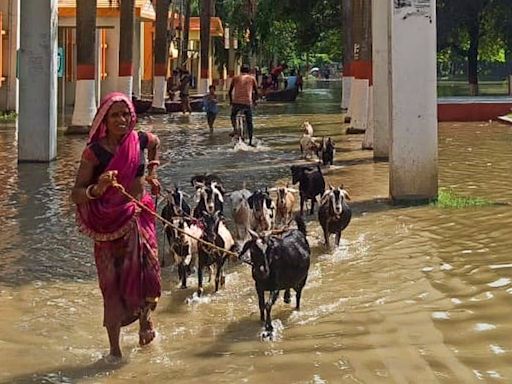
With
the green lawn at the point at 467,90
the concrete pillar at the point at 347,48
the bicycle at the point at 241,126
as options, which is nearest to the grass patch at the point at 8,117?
the bicycle at the point at 241,126

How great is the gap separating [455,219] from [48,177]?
699 cm

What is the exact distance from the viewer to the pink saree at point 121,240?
18.6 ft

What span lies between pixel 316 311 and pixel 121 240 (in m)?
1.87

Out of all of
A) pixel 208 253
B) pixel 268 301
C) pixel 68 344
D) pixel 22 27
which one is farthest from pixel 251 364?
pixel 22 27

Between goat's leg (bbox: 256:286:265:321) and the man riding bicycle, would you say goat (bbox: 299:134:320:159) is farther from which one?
goat's leg (bbox: 256:286:265:321)

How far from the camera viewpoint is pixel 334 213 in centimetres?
895

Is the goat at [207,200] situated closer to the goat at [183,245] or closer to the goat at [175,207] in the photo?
the goat at [175,207]

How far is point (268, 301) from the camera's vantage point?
6.59 m

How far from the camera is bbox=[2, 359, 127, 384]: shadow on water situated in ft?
18.0

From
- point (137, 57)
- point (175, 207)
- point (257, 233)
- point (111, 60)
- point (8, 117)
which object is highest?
point (137, 57)

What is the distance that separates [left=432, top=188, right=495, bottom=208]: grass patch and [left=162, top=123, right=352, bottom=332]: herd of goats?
5.53ft

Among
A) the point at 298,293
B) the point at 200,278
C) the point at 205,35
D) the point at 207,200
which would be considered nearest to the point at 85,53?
the point at 207,200

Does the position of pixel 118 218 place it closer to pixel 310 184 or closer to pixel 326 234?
pixel 326 234

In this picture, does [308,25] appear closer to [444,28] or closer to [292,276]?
[444,28]
